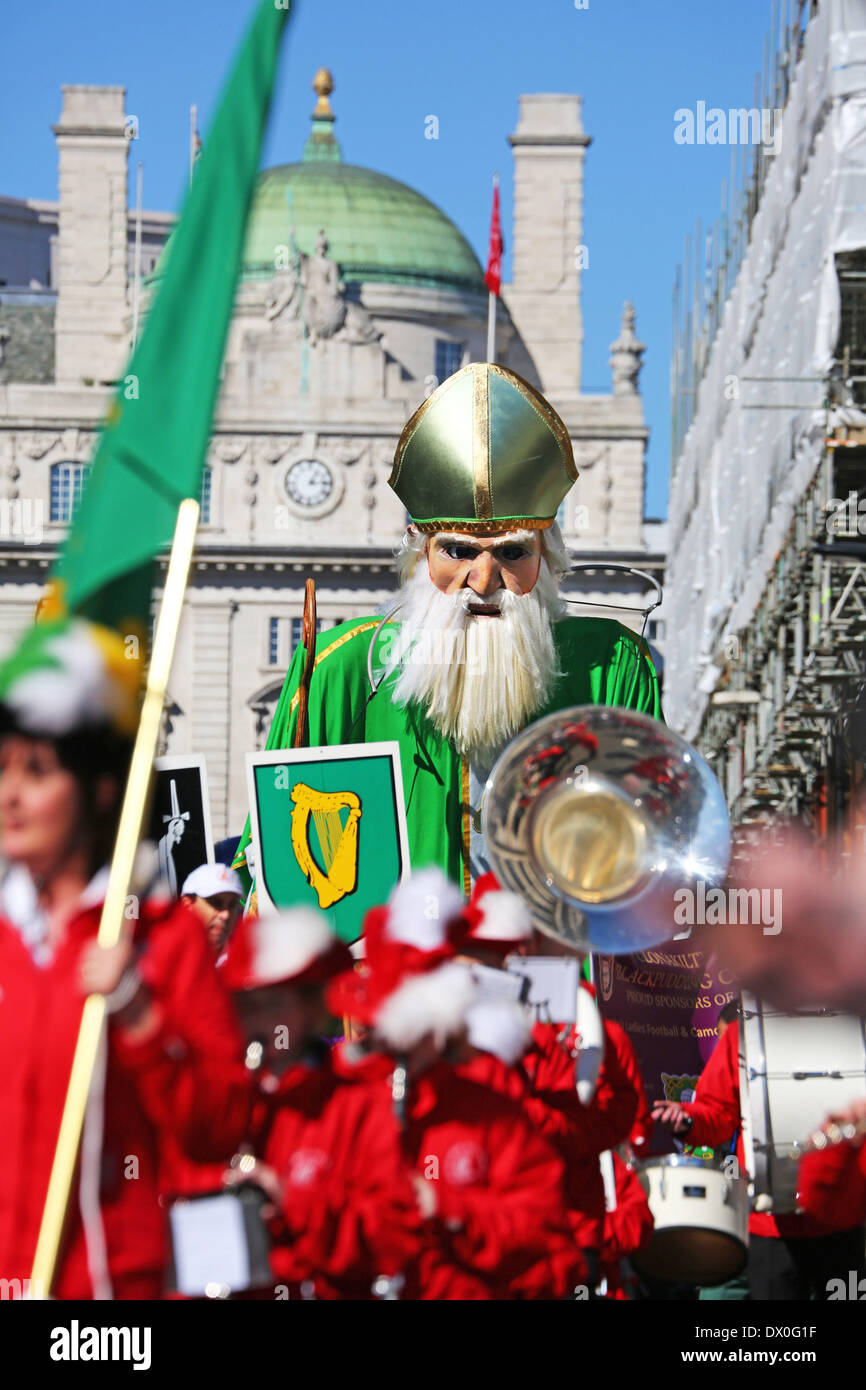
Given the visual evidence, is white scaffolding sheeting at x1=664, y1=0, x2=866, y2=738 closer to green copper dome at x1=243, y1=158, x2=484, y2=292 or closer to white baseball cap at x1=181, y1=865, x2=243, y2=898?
white baseball cap at x1=181, y1=865, x2=243, y2=898

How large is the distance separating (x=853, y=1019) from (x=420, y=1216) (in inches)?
52.4

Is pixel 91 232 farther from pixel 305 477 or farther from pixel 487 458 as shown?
pixel 487 458

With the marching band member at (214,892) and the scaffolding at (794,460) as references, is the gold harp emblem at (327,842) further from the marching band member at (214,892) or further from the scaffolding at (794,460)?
the scaffolding at (794,460)

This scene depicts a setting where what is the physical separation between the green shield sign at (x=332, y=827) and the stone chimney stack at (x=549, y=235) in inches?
2605

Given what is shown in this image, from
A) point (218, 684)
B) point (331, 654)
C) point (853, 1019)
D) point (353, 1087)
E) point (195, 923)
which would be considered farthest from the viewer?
point (218, 684)

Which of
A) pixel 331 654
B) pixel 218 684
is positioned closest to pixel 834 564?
pixel 331 654

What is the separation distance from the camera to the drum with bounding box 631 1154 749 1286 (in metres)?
7.37

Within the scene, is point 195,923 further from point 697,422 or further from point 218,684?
point 218,684

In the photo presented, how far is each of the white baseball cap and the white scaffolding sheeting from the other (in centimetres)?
1422

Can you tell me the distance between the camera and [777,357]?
28.2 meters

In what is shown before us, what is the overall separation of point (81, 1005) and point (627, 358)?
63887mm

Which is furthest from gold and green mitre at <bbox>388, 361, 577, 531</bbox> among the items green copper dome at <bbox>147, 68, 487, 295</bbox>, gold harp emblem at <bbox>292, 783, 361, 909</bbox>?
green copper dome at <bbox>147, 68, 487, 295</bbox>

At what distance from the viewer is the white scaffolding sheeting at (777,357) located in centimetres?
2219

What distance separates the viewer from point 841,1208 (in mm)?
6930
